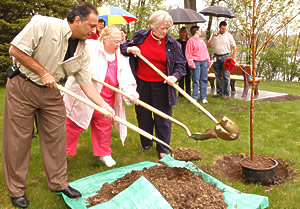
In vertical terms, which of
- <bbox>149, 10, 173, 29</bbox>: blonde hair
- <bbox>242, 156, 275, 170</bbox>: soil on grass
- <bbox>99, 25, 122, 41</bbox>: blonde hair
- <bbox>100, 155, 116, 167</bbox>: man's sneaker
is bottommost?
<bbox>100, 155, 116, 167</bbox>: man's sneaker

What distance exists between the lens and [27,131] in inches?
120

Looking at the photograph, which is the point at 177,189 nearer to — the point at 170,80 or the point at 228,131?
the point at 228,131

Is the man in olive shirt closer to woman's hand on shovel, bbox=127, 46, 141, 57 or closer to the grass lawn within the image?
the grass lawn

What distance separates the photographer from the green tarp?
2836 mm

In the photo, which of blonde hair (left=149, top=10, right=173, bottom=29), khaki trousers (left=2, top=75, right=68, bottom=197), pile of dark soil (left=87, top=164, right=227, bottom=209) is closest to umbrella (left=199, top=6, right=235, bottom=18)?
blonde hair (left=149, top=10, right=173, bottom=29)

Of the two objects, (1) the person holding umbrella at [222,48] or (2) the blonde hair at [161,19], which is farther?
(1) the person holding umbrella at [222,48]

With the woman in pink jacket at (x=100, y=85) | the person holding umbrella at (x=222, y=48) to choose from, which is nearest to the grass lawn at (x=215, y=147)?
the woman in pink jacket at (x=100, y=85)

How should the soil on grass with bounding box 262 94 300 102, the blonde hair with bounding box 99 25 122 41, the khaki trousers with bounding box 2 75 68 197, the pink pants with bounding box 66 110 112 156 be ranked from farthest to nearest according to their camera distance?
the soil on grass with bounding box 262 94 300 102, the pink pants with bounding box 66 110 112 156, the blonde hair with bounding box 99 25 122 41, the khaki trousers with bounding box 2 75 68 197

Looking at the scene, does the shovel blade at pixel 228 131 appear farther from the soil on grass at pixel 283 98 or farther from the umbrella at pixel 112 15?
the soil on grass at pixel 283 98

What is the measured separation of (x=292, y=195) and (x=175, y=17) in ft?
20.7

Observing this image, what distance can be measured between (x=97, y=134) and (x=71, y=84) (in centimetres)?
82

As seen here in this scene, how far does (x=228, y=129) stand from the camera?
349 centimetres

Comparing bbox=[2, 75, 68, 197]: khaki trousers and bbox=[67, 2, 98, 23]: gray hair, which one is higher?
bbox=[67, 2, 98, 23]: gray hair

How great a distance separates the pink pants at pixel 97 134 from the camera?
4.17 metres
